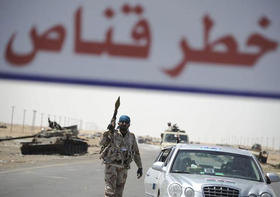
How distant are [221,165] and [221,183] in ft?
3.44

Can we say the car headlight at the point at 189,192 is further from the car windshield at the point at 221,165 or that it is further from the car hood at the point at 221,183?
the car windshield at the point at 221,165

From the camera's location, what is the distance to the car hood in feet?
22.1

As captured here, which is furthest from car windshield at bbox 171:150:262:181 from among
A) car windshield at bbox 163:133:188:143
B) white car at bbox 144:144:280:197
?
car windshield at bbox 163:133:188:143

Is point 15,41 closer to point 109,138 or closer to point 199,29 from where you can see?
point 199,29

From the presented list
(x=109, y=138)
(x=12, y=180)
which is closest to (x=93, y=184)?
(x=12, y=180)

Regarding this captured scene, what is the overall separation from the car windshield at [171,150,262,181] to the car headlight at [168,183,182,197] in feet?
2.12

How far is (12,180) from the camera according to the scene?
14367mm

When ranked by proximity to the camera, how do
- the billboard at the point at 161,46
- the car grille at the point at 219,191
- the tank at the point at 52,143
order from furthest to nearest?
the tank at the point at 52,143
the car grille at the point at 219,191
the billboard at the point at 161,46

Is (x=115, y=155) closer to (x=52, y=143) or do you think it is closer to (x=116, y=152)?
(x=116, y=152)

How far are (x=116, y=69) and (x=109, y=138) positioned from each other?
5.39 metres

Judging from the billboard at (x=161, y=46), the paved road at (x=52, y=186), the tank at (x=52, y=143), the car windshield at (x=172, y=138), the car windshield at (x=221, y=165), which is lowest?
the paved road at (x=52, y=186)

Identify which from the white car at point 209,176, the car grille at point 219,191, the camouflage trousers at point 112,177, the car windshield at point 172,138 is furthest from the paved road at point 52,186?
Answer: the car windshield at point 172,138

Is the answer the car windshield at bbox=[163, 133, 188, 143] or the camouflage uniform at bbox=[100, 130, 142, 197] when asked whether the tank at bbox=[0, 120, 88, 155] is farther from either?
the camouflage uniform at bbox=[100, 130, 142, 197]

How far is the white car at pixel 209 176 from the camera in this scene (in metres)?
6.75
